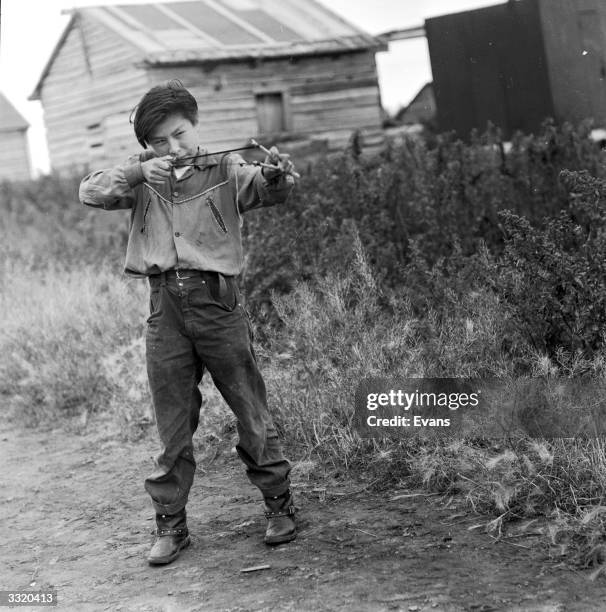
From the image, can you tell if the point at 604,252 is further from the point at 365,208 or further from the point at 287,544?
the point at 365,208

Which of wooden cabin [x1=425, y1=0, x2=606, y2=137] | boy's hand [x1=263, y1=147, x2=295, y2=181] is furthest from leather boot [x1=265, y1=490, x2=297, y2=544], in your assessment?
wooden cabin [x1=425, y1=0, x2=606, y2=137]

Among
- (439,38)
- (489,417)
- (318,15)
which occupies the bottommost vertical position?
(489,417)

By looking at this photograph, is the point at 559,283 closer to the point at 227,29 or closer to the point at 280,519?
the point at 280,519

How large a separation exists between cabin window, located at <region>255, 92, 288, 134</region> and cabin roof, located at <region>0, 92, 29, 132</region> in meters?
22.1

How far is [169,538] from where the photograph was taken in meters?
3.45

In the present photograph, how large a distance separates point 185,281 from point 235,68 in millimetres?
14960

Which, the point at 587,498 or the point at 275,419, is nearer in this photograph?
the point at 587,498

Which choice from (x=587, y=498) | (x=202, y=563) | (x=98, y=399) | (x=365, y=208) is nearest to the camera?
(x=587, y=498)

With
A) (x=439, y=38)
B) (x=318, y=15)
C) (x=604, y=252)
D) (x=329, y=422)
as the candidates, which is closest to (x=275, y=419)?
(x=329, y=422)

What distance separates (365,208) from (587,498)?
3.75m

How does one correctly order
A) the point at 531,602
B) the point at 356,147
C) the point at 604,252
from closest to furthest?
1. the point at 531,602
2. the point at 604,252
3. the point at 356,147

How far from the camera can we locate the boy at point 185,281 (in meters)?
3.36

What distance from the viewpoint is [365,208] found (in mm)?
6594

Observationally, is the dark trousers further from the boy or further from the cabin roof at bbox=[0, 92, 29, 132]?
the cabin roof at bbox=[0, 92, 29, 132]
